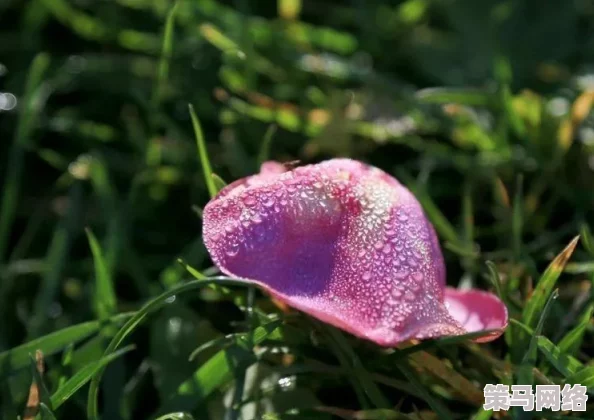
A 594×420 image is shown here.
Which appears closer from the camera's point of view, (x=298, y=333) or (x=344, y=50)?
(x=298, y=333)

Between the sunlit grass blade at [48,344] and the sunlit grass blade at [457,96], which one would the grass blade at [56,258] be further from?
the sunlit grass blade at [457,96]

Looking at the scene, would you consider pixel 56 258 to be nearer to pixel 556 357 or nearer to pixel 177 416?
pixel 177 416

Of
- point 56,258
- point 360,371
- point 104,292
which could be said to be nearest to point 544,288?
point 360,371

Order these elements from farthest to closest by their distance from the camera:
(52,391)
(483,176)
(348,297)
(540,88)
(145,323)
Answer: (540,88), (483,176), (145,323), (52,391), (348,297)

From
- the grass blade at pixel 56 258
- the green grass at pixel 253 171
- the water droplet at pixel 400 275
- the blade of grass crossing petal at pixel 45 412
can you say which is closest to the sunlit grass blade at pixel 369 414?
the green grass at pixel 253 171

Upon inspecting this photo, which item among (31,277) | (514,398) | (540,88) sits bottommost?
(31,277)

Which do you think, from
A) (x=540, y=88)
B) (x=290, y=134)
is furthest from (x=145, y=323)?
(x=540, y=88)

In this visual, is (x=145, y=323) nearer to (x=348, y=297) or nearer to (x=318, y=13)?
(x=348, y=297)
